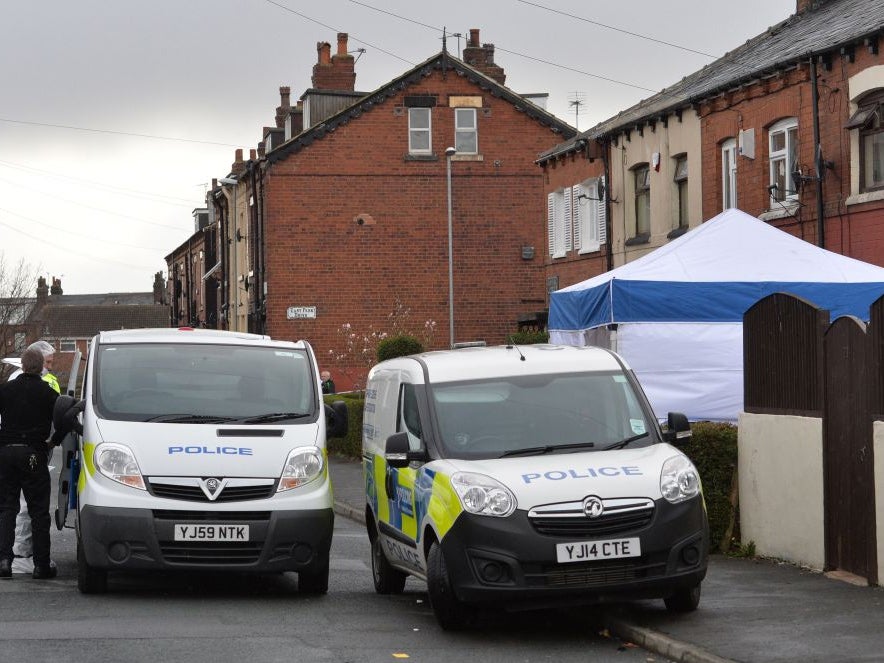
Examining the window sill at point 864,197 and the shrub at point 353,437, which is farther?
the shrub at point 353,437

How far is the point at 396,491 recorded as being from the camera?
35.1ft

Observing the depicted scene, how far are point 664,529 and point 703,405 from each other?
9.43 metres

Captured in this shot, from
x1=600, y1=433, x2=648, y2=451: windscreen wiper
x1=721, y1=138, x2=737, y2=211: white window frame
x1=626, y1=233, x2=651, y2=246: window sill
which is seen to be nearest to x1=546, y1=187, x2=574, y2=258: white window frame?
x1=626, y1=233, x2=651, y2=246: window sill

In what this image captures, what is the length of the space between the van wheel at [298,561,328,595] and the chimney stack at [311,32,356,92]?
40.5 meters

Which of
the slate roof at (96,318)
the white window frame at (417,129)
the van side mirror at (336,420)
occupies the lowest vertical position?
the van side mirror at (336,420)

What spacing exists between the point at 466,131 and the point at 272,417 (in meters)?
35.8

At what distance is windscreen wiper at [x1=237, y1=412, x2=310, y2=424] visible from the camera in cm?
1132

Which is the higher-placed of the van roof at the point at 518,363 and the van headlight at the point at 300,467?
the van roof at the point at 518,363

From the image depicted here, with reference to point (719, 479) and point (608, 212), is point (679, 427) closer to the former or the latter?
point (719, 479)

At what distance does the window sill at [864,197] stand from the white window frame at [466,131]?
26.2 meters

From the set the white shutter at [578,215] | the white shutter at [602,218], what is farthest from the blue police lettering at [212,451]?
the white shutter at [578,215]

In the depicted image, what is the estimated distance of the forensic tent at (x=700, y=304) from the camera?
1781cm

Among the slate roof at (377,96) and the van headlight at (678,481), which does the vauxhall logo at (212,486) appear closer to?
the van headlight at (678,481)

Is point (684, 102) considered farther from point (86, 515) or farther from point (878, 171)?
point (86, 515)
